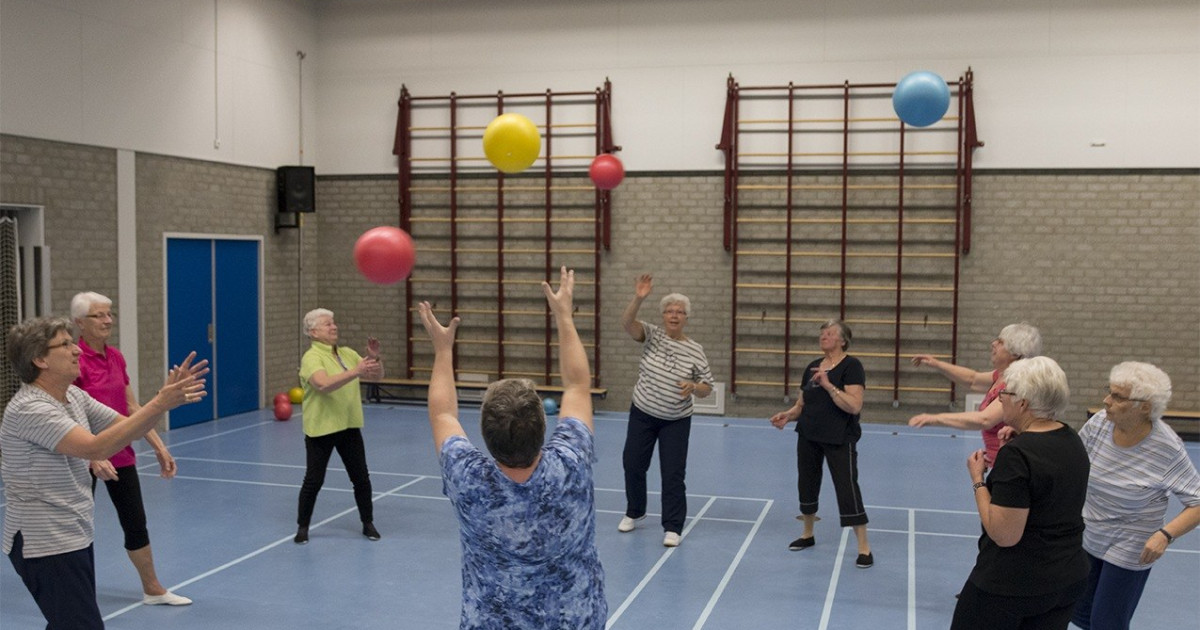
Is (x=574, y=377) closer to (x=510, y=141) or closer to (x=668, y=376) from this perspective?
(x=668, y=376)

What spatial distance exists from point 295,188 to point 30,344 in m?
10.1

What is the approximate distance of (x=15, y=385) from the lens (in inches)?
360

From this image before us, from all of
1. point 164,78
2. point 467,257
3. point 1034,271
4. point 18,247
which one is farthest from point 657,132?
point 18,247

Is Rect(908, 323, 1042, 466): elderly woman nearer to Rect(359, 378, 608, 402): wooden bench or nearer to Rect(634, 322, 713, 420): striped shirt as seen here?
Rect(634, 322, 713, 420): striped shirt

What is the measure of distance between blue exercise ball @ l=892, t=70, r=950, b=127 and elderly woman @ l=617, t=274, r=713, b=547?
3.80m

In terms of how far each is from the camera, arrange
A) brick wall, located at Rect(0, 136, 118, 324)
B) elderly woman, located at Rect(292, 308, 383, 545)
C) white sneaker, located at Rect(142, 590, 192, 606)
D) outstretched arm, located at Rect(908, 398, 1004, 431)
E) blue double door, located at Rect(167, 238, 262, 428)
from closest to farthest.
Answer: outstretched arm, located at Rect(908, 398, 1004, 431) → white sneaker, located at Rect(142, 590, 192, 606) → elderly woman, located at Rect(292, 308, 383, 545) → brick wall, located at Rect(0, 136, 118, 324) → blue double door, located at Rect(167, 238, 262, 428)

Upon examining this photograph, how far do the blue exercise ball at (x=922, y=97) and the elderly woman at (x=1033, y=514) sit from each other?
667cm

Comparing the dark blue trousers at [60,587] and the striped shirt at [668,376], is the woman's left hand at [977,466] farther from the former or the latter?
the striped shirt at [668,376]

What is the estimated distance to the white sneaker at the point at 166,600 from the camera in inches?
226

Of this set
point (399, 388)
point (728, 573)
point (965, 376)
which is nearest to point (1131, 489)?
point (965, 376)

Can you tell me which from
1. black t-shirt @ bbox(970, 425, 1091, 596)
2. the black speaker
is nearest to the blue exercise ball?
black t-shirt @ bbox(970, 425, 1091, 596)

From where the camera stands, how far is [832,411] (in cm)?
658

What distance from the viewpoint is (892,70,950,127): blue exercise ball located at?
951 centimetres

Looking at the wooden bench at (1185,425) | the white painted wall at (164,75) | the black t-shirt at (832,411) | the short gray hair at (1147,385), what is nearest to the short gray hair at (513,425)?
the short gray hair at (1147,385)
